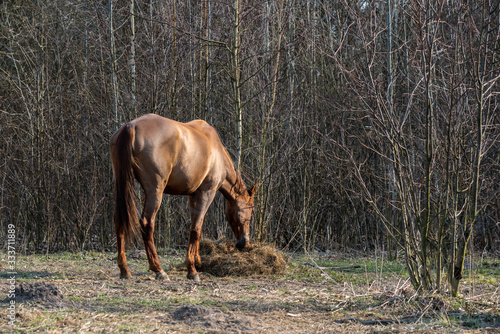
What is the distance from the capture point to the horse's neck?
7285mm

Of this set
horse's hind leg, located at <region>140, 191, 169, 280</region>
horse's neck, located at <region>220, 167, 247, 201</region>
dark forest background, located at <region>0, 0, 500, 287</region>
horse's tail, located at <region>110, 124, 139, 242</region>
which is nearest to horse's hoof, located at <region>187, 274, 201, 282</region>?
horse's hind leg, located at <region>140, 191, 169, 280</region>

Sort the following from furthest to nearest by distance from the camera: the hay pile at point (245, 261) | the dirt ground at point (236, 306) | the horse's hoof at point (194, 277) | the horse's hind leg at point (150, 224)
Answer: the hay pile at point (245, 261) → the horse's hoof at point (194, 277) → the horse's hind leg at point (150, 224) → the dirt ground at point (236, 306)

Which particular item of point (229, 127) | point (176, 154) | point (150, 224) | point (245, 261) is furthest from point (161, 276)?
point (229, 127)

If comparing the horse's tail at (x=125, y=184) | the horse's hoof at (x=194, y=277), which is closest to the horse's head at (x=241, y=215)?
the horse's hoof at (x=194, y=277)

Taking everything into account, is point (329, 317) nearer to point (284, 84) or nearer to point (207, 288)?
point (207, 288)

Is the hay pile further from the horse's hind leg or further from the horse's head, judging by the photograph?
the horse's hind leg

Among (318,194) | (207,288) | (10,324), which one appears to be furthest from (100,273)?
(318,194)

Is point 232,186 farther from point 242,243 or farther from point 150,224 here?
point 150,224

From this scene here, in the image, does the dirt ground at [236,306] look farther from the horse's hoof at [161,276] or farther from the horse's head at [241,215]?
the horse's head at [241,215]

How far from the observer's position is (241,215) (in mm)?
7363

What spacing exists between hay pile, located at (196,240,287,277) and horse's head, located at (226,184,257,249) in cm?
22

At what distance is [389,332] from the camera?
3848 millimetres

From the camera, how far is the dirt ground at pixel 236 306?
3859 millimetres

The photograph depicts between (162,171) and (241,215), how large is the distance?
1659 mm
